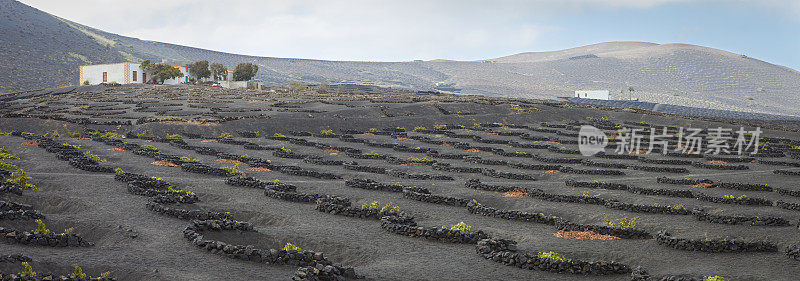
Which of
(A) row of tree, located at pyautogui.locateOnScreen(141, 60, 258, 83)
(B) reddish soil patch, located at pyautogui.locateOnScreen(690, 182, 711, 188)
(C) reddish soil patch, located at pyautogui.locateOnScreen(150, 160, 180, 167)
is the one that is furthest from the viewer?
(A) row of tree, located at pyautogui.locateOnScreen(141, 60, 258, 83)

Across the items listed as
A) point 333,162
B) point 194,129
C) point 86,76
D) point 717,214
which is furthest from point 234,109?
point 86,76

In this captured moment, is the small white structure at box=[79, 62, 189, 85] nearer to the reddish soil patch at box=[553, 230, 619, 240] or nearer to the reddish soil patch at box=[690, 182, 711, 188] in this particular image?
the reddish soil patch at box=[690, 182, 711, 188]

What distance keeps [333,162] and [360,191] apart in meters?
10.8

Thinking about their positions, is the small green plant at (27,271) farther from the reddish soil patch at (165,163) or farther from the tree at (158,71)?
the tree at (158,71)

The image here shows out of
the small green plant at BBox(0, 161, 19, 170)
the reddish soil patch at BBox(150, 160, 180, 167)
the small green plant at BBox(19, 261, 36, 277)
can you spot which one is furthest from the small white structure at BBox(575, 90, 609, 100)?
the small green plant at BBox(19, 261, 36, 277)

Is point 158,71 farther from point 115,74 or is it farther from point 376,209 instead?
point 376,209

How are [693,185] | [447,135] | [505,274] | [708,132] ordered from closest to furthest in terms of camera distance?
[505,274] → [693,185] → [447,135] → [708,132]

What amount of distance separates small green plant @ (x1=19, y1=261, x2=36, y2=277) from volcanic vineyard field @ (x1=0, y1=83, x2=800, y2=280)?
0.71ft

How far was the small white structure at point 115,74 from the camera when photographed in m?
→ 119

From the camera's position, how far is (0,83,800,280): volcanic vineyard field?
1647 cm

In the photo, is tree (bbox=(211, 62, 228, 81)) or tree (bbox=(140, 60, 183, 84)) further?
tree (bbox=(211, 62, 228, 81))

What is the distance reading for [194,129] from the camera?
5566 centimetres

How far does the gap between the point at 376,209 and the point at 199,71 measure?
122648 mm

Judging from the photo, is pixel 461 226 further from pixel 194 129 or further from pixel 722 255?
pixel 194 129
